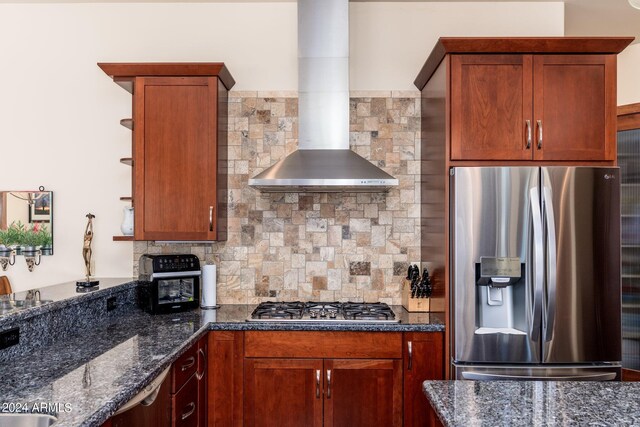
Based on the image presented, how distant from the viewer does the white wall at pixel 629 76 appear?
372cm

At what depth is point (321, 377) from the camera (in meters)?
2.61

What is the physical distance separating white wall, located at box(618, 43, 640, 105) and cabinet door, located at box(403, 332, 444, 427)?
2.67 m

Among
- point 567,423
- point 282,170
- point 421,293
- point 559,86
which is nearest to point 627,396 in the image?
point 567,423

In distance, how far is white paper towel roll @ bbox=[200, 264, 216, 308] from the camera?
10.1ft

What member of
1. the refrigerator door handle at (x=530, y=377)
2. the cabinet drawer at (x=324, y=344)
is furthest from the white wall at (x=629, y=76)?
the cabinet drawer at (x=324, y=344)

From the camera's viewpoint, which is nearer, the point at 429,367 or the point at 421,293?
the point at 429,367

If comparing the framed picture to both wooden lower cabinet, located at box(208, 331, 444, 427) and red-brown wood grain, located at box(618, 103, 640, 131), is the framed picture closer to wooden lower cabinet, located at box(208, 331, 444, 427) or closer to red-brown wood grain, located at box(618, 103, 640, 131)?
wooden lower cabinet, located at box(208, 331, 444, 427)

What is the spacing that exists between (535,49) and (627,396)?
1.88 meters

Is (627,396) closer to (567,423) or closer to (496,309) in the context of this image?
(567,423)

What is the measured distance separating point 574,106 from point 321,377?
2064mm

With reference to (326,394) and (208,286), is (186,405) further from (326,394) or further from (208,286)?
(208,286)

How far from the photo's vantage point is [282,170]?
278cm

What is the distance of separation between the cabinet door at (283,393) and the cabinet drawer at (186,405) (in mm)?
308

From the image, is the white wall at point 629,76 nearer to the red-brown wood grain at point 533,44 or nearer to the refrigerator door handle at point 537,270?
the red-brown wood grain at point 533,44
